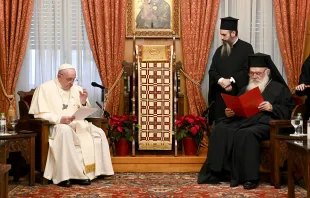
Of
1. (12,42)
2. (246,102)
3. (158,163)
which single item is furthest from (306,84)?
(12,42)

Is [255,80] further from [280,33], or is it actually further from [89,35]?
[89,35]

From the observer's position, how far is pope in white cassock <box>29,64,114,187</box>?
21.4ft

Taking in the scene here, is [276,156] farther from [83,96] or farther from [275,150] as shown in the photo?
[83,96]

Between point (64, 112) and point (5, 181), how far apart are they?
256cm

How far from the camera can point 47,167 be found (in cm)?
657

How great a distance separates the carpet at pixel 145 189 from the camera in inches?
234

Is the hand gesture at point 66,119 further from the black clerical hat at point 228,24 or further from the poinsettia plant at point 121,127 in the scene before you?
the black clerical hat at point 228,24

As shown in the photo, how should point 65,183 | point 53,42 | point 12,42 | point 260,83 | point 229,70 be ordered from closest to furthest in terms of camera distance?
point 65,183 < point 260,83 < point 229,70 < point 12,42 < point 53,42

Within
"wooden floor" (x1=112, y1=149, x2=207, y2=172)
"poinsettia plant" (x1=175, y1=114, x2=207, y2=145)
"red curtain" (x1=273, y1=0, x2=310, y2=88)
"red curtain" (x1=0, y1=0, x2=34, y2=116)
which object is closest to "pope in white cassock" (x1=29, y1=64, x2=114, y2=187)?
"wooden floor" (x1=112, y1=149, x2=207, y2=172)

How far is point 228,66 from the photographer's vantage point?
805cm

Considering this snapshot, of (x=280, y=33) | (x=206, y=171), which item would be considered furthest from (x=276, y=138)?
(x=280, y=33)

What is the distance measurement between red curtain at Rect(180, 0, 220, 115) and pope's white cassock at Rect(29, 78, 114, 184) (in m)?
2.04

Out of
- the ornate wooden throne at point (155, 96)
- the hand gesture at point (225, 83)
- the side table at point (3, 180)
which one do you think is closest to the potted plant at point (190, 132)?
the ornate wooden throne at point (155, 96)

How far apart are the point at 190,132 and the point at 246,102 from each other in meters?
1.19
